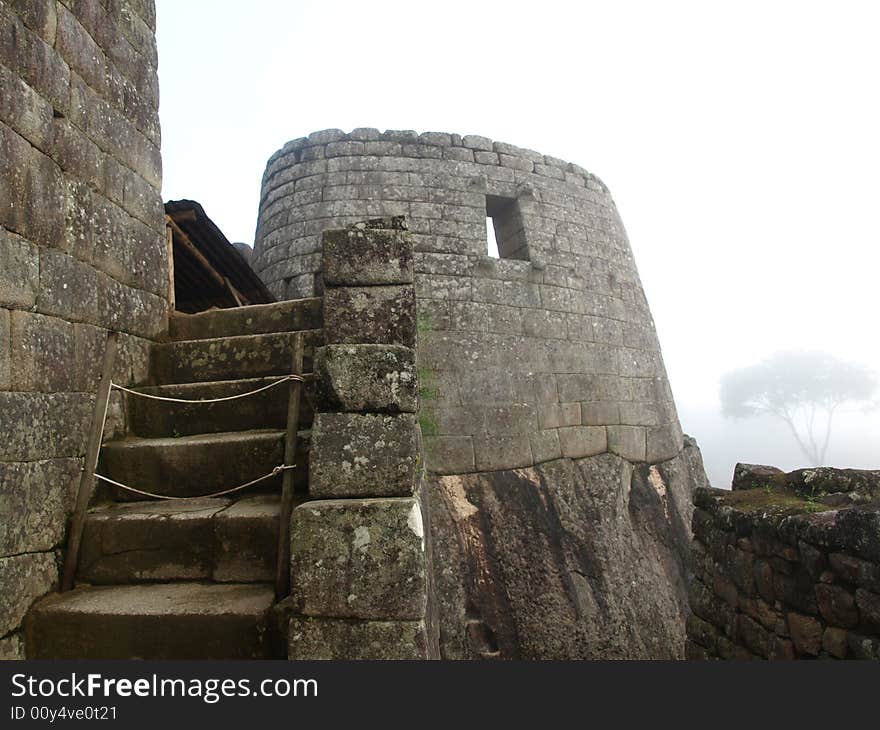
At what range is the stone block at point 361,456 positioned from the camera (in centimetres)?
257

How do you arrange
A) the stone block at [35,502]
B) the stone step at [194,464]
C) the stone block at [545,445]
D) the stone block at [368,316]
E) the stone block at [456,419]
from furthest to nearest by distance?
the stone block at [545,445]
the stone block at [456,419]
the stone step at [194,464]
the stone block at [368,316]
the stone block at [35,502]

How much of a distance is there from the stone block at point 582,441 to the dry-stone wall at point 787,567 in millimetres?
2412

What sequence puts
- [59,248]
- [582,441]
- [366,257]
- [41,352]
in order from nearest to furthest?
[41,352]
[59,248]
[366,257]
[582,441]

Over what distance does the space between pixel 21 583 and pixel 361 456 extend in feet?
5.13

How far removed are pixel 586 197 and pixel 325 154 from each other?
4111 mm

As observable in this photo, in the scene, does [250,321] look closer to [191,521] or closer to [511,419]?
[191,521]

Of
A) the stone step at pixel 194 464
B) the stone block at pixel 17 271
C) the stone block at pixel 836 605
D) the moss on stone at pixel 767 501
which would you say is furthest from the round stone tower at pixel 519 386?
the stone block at pixel 17 271

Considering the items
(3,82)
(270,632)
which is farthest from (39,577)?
(3,82)

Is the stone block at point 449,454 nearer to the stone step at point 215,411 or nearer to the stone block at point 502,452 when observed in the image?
the stone block at point 502,452

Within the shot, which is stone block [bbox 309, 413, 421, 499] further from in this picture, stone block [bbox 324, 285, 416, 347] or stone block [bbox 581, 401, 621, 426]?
stone block [bbox 581, 401, 621, 426]

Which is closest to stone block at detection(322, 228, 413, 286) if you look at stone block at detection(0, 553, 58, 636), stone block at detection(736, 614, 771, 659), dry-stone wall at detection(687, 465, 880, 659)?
stone block at detection(0, 553, 58, 636)

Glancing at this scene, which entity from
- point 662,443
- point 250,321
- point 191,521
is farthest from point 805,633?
point 662,443

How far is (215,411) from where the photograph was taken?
339cm

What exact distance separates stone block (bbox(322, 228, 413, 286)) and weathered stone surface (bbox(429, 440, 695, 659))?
13.2 feet
